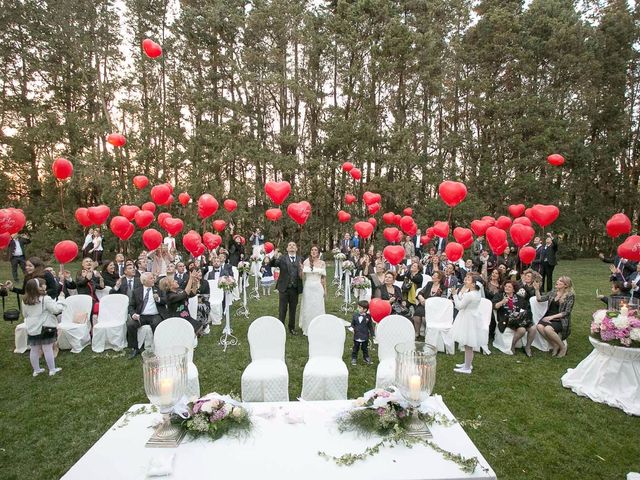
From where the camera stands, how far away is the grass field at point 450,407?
147 inches

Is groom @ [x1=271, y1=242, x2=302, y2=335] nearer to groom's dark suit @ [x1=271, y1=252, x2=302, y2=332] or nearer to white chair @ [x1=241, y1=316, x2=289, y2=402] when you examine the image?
groom's dark suit @ [x1=271, y1=252, x2=302, y2=332]

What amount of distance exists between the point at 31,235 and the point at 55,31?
33.0ft

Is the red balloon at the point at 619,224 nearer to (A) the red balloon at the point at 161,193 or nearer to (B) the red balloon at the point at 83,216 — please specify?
(A) the red balloon at the point at 161,193

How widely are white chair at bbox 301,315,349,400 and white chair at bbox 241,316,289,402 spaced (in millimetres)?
298

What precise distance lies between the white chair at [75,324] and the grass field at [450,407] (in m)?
0.22

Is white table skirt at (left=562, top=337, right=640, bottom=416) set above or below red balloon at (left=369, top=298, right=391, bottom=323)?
below

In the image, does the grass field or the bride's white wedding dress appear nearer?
the grass field

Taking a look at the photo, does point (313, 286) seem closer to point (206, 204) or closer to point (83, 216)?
point (206, 204)

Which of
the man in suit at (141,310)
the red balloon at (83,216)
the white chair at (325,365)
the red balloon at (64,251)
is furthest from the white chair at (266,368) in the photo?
the red balloon at (83,216)

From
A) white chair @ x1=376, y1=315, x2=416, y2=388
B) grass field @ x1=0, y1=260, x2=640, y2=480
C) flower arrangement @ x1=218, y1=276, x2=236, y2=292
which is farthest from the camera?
flower arrangement @ x1=218, y1=276, x2=236, y2=292

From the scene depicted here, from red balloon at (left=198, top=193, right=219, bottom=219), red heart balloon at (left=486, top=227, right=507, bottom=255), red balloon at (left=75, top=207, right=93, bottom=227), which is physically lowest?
red heart balloon at (left=486, top=227, right=507, bottom=255)

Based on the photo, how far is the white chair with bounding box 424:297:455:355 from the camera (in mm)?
6648


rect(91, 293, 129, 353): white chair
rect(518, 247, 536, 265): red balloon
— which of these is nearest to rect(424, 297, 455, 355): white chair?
rect(518, 247, 536, 265): red balloon

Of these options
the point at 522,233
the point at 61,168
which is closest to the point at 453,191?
the point at 522,233
